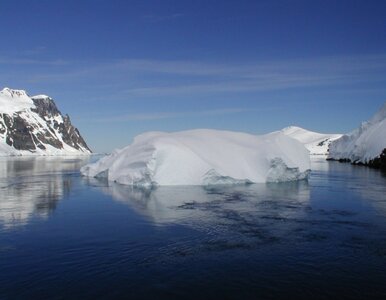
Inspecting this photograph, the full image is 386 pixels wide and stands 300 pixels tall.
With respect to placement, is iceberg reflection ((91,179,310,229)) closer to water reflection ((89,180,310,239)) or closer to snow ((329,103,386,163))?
water reflection ((89,180,310,239))

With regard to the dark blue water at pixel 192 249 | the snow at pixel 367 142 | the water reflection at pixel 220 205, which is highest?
the snow at pixel 367 142

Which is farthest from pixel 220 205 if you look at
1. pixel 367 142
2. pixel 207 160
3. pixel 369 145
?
pixel 367 142

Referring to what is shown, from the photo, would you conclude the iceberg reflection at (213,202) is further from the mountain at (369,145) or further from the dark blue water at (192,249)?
the mountain at (369,145)

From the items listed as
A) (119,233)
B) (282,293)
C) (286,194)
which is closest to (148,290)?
(282,293)

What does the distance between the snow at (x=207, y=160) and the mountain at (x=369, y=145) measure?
2778 centimetres

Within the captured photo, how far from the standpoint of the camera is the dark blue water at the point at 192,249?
33.5 feet

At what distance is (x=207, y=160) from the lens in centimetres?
3309

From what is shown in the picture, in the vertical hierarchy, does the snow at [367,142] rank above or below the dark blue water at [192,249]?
above

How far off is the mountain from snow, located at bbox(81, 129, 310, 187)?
27776mm

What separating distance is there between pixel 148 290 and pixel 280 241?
19.2 feet

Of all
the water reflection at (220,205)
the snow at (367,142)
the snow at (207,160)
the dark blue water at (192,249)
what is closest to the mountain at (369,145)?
the snow at (367,142)

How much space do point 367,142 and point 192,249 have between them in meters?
63.0

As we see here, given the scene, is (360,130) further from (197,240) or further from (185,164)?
(197,240)

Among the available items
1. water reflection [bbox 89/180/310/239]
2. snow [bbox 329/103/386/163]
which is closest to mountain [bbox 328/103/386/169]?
snow [bbox 329/103/386/163]
